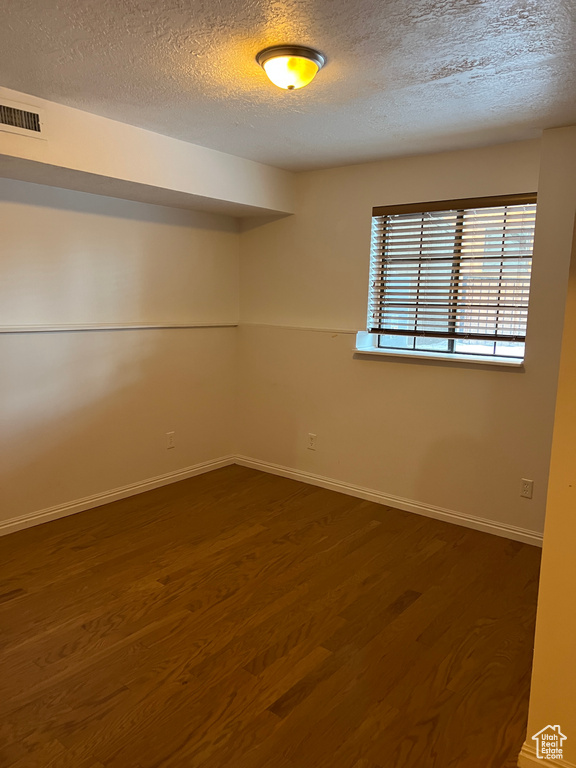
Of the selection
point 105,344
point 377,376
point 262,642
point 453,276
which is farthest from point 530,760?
point 105,344

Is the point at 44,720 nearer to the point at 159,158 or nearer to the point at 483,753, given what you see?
the point at 483,753

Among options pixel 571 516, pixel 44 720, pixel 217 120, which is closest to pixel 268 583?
pixel 44 720

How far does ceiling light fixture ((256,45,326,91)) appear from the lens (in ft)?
6.92

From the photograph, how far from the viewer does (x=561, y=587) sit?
1.68 m

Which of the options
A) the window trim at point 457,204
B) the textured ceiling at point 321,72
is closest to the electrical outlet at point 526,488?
the window trim at point 457,204

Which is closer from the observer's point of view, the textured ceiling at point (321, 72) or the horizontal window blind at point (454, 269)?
the textured ceiling at point (321, 72)

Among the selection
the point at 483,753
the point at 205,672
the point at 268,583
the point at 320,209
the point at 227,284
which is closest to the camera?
the point at 483,753

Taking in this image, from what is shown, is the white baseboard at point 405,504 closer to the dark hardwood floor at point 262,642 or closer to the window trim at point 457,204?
the dark hardwood floor at point 262,642

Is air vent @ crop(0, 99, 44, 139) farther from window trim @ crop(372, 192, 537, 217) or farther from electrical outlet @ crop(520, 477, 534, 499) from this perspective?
electrical outlet @ crop(520, 477, 534, 499)

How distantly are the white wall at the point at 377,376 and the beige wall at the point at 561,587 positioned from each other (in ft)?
5.52

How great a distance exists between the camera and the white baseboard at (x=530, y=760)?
5.58 feet

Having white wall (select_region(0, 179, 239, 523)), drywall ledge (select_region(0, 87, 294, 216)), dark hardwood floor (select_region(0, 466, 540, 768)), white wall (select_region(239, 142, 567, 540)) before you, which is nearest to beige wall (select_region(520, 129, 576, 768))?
dark hardwood floor (select_region(0, 466, 540, 768))

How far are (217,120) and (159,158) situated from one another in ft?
1.67

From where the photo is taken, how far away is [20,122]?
2.66 m
